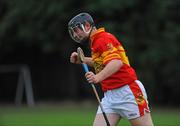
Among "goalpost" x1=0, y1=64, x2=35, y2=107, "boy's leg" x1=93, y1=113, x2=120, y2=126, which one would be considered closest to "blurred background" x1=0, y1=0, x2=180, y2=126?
"goalpost" x1=0, y1=64, x2=35, y2=107

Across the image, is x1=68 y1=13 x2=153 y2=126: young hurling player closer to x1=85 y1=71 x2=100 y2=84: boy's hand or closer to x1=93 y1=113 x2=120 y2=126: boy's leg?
x1=93 y1=113 x2=120 y2=126: boy's leg

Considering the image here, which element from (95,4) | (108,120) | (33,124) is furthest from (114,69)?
(95,4)

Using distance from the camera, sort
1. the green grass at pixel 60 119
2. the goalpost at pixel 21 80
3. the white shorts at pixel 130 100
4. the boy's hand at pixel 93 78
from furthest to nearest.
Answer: the goalpost at pixel 21 80 → the green grass at pixel 60 119 → the white shorts at pixel 130 100 → the boy's hand at pixel 93 78

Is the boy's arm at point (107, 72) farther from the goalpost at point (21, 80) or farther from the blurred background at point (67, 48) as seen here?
the goalpost at point (21, 80)

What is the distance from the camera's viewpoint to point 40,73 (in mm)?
26422

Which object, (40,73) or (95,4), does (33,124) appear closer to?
(95,4)

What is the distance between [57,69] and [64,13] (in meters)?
3.83

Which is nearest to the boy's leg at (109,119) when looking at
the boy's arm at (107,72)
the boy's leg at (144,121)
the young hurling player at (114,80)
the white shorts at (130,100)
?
the young hurling player at (114,80)

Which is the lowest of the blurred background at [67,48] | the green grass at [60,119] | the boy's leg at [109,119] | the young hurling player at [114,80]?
the boy's leg at [109,119]

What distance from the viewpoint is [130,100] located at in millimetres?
7992

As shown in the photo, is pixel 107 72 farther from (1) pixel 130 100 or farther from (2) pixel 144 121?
(2) pixel 144 121

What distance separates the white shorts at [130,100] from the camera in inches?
Answer: 315

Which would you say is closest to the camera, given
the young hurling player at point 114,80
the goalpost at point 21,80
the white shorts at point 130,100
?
the young hurling player at point 114,80

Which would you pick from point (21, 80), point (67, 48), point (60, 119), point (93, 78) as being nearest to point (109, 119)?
point (93, 78)
